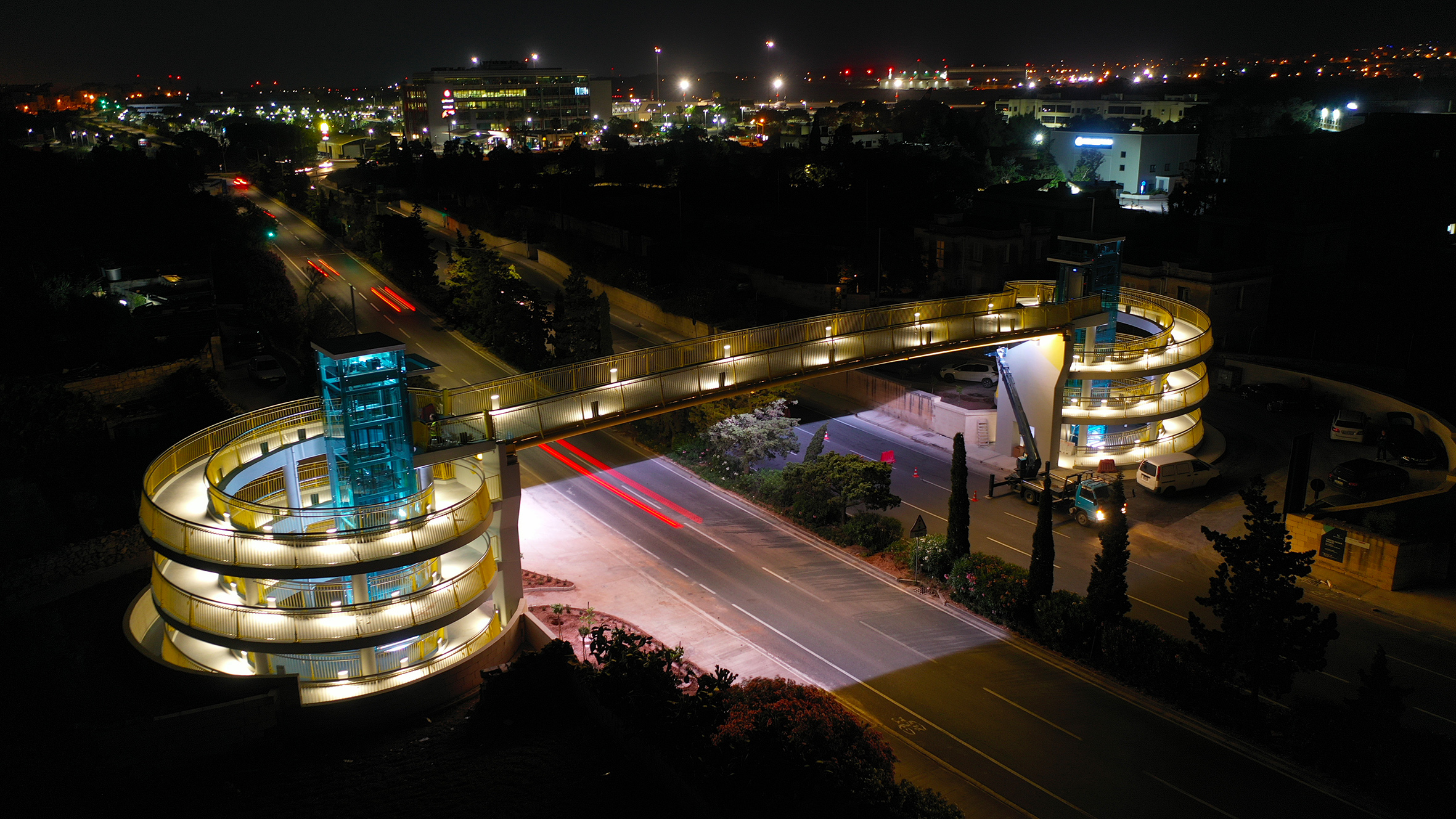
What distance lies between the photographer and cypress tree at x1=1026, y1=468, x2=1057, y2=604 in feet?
71.2

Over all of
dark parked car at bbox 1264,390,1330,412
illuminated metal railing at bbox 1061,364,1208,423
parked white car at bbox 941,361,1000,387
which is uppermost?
illuminated metal railing at bbox 1061,364,1208,423

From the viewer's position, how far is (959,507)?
24.1 m

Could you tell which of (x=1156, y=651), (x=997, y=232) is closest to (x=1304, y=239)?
(x=997, y=232)

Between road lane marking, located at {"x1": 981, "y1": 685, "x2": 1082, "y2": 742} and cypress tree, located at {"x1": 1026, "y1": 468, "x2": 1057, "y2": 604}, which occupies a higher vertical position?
cypress tree, located at {"x1": 1026, "y1": 468, "x2": 1057, "y2": 604}

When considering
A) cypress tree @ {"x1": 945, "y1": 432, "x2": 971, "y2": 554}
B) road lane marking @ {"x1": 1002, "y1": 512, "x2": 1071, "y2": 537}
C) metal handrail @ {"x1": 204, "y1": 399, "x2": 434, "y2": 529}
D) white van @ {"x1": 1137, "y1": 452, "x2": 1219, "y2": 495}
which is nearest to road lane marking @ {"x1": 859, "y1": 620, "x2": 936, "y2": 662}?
cypress tree @ {"x1": 945, "y1": 432, "x2": 971, "y2": 554}

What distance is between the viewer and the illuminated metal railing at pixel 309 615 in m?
18.6

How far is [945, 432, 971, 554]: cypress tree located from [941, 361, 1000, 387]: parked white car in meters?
15.2

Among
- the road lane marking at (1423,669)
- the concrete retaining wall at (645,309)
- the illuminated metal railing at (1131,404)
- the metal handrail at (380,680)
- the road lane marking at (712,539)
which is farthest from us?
the concrete retaining wall at (645,309)

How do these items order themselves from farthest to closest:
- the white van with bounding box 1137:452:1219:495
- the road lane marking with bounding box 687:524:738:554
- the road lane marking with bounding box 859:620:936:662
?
1. the white van with bounding box 1137:452:1219:495
2. the road lane marking with bounding box 687:524:738:554
3. the road lane marking with bounding box 859:620:936:662

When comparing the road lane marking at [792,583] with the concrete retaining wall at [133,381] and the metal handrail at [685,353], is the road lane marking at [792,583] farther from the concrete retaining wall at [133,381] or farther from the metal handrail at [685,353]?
the concrete retaining wall at [133,381]

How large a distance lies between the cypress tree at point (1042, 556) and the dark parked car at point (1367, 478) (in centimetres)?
1218

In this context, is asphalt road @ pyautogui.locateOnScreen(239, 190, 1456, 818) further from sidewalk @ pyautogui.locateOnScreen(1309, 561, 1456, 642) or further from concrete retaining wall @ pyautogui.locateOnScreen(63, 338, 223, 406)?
concrete retaining wall @ pyautogui.locateOnScreen(63, 338, 223, 406)

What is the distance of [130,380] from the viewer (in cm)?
3828

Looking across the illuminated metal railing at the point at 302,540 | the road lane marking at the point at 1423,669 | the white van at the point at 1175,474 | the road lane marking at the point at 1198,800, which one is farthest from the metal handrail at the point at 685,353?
the road lane marking at the point at 1423,669
